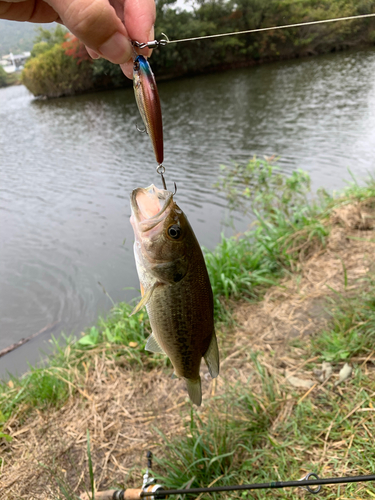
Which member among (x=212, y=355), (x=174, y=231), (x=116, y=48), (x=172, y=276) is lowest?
(x=212, y=355)

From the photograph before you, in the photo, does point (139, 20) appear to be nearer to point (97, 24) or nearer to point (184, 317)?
point (97, 24)

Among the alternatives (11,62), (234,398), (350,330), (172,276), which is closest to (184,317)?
(172,276)

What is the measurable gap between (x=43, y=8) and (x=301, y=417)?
320cm

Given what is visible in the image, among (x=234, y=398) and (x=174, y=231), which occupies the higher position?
(x=174, y=231)

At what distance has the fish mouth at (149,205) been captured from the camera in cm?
149

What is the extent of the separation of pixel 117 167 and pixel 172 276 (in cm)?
1212

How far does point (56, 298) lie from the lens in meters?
6.86

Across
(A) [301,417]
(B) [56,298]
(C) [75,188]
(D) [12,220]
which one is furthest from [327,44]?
(A) [301,417]

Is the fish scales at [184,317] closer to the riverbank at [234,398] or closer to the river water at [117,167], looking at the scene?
the riverbank at [234,398]

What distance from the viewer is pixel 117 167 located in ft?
42.6

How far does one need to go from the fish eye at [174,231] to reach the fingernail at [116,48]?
750 mm

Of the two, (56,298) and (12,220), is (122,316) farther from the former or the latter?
(12,220)

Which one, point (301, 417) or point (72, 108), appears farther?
point (72, 108)

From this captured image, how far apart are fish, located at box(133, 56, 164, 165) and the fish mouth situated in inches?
8.2
